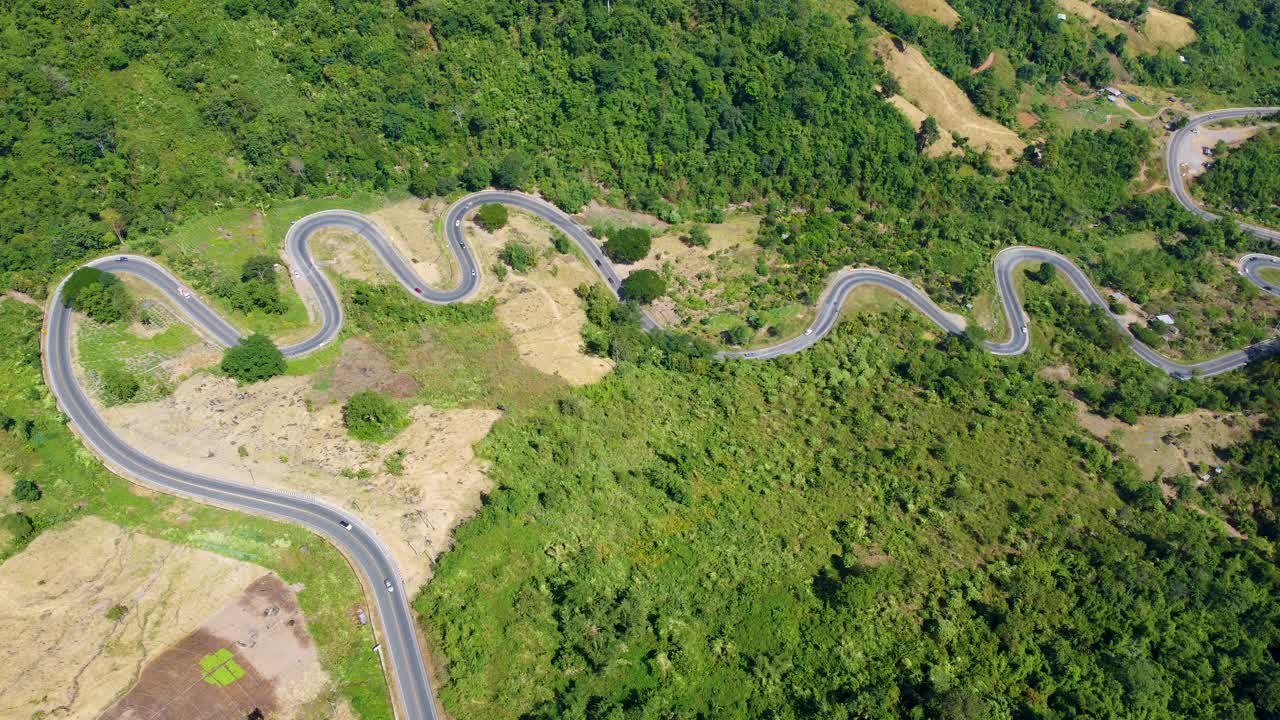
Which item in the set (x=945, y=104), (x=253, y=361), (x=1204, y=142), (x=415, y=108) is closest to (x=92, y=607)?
(x=253, y=361)

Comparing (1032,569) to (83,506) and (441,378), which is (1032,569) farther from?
(83,506)

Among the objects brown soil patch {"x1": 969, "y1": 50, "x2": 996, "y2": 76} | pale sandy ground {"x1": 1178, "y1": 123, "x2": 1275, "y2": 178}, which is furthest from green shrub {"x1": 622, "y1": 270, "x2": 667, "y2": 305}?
pale sandy ground {"x1": 1178, "y1": 123, "x2": 1275, "y2": 178}

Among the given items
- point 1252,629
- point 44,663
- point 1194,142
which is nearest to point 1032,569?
point 1252,629

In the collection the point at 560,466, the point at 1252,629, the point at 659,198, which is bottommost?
the point at 1252,629

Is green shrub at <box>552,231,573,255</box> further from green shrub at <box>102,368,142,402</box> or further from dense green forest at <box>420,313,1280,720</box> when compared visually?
green shrub at <box>102,368,142,402</box>

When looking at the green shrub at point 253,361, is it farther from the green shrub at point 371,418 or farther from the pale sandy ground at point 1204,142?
the pale sandy ground at point 1204,142

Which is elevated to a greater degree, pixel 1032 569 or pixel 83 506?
pixel 83 506

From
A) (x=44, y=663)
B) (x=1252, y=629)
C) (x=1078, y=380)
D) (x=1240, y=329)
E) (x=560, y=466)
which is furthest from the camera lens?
(x=1240, y=329)

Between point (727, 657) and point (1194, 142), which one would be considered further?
point (1194, 142)

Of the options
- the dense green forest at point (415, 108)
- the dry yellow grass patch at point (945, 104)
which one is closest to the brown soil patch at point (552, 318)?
the dense green forest at point (415, 108)
